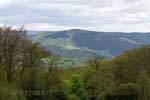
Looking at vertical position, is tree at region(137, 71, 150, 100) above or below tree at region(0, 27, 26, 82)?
below

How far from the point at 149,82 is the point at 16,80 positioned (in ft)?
115

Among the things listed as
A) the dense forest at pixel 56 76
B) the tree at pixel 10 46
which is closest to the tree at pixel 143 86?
the dense forest at pixel 56 76

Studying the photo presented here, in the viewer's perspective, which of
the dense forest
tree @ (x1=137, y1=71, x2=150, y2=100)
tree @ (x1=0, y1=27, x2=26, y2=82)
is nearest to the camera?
tree @ (x1=0, y1=27, x2=26, y2=82)

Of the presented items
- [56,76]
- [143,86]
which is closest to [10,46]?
[56,76]

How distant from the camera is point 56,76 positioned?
3287 inches

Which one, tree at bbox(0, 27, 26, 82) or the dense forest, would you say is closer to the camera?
tree at bbox(0, 27, 26, 82)

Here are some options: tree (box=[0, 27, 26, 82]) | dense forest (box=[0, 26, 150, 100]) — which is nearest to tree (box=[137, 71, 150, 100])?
dense forest (box=[0, 26, 150, 100])

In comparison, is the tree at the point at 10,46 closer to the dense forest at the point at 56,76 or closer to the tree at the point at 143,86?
the dense forest at the point at 56,76

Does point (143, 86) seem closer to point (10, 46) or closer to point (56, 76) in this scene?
point (56, 76)

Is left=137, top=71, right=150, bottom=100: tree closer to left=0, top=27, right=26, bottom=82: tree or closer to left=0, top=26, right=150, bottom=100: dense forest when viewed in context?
Answer: left=0, top=26, right=150, bottom=100: dense forest

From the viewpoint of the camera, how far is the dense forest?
73250 millimetres

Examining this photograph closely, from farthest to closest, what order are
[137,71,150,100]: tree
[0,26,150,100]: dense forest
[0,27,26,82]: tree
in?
1. [137,71,150,100]: tree
2. [0,26,150,100]: dense forest
3. [0,27,26,82]: tree

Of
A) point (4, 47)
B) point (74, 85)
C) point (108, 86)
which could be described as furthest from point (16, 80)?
point (108, 86)

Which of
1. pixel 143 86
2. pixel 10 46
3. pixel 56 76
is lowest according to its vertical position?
pixel 143 86
